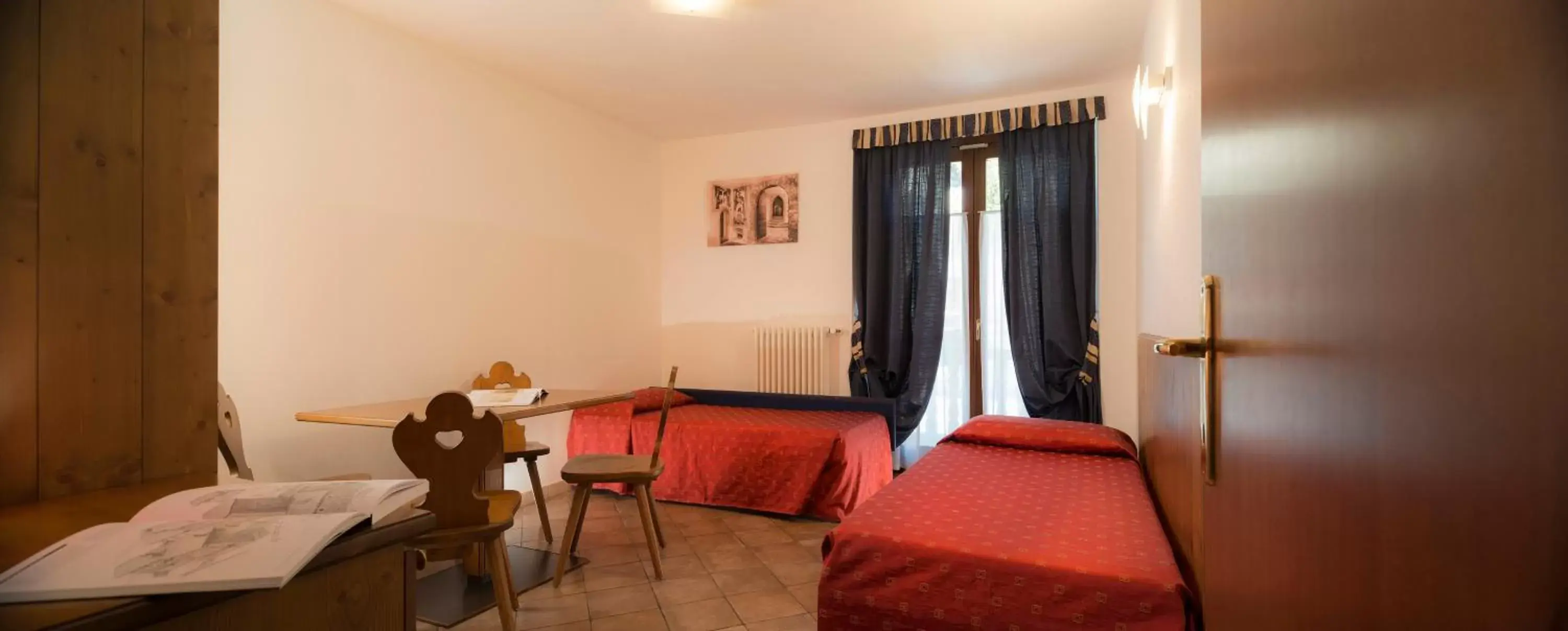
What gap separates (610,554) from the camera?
2922 millimetres

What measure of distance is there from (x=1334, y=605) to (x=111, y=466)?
149 cm

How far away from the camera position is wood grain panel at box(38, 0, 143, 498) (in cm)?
87

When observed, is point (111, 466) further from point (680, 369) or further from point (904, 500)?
point (680, 369)

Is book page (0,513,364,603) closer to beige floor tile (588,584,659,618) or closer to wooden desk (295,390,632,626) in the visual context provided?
wooden desk (295,390,632,626)

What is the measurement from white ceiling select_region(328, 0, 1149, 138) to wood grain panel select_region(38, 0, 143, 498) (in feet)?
7.41

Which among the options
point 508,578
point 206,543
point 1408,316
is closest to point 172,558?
point 206,543

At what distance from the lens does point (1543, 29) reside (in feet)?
0.98

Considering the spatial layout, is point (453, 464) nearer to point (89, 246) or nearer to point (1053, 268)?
point (89, 246)

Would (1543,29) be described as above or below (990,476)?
above

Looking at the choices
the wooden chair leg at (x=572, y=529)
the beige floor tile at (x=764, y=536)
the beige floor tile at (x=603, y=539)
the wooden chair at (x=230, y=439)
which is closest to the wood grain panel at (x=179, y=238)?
the wooden chair at (x=230, y=439)

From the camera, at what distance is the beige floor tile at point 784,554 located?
2836 mm

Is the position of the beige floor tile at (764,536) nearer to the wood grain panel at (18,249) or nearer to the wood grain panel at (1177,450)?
the wood grain panel at (1177,450)

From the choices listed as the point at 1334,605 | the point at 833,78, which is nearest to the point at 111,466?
the point at 1334,605

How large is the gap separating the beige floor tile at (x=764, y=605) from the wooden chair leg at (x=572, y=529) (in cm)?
67
